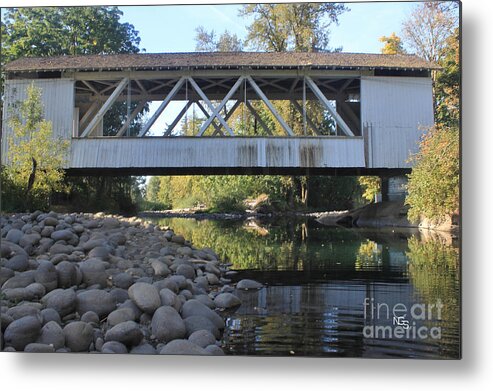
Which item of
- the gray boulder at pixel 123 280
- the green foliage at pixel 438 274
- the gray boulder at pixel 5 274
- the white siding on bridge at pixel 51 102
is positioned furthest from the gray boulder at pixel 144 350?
the green foliage at pixel 438 274

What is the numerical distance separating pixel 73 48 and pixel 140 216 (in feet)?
5.56

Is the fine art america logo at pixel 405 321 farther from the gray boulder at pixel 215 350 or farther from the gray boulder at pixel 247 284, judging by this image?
the gray boulder at pixel 247 284

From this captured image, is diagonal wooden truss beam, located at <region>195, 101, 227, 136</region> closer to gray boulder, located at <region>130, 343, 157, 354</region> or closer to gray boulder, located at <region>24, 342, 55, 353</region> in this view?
gray boulder, located at <region>130, 343, 157, 354</region>

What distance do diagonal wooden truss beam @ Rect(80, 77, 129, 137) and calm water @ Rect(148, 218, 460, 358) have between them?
1101 millimetres

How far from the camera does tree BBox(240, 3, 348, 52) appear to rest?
150 inches

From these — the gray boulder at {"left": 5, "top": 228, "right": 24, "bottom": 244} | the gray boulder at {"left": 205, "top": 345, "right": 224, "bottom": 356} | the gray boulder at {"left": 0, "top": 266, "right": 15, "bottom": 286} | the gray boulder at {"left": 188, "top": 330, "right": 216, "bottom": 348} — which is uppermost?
the gray boulder at {"left": 5, "top": 228, "right": 24, "bottom": 244}

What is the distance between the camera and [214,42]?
159 inches

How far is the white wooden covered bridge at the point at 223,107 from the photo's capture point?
169 inches

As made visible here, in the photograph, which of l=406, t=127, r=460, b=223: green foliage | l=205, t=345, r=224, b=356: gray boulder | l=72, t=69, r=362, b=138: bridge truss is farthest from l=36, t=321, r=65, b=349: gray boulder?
l=406, t=127, r=460, b=223: green foliage

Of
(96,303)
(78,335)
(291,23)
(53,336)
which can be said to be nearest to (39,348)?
(53,336)

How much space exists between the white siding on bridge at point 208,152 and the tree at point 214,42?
2.83 feet

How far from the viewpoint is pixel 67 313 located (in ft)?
11.7

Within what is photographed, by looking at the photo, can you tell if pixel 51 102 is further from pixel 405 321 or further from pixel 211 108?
pixel 405 321

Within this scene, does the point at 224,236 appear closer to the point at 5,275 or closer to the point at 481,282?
the point at 5,275
